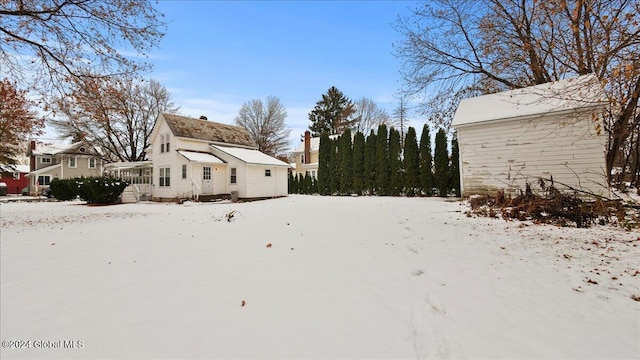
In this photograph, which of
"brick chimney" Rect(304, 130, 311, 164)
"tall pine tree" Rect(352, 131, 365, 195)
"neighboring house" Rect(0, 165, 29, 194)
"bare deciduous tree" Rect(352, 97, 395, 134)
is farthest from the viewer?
"bare deciduous tree" Rect(352, 97, 395, 134)

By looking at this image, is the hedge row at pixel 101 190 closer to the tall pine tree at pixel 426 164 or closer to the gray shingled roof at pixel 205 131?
the gray shingled roof at pixel 205 131

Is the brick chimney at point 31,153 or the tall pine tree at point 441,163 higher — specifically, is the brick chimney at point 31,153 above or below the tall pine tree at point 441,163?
above

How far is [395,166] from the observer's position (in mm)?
20359

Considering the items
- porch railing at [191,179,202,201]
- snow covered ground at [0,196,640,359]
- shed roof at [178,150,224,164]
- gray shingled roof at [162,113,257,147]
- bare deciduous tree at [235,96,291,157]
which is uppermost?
bare deciduous tree at [235,96,291,157]

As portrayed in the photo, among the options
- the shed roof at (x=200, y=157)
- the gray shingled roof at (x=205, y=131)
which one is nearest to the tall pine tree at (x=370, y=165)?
the gray shingled roof at (x=205, y=131)

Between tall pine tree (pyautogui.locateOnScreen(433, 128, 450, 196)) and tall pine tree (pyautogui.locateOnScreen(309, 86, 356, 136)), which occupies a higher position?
tall pine tree (pyautogui.locateOnScreen(309, 86, 356, 136))

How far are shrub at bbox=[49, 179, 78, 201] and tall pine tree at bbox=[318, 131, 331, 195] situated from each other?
18.1 m

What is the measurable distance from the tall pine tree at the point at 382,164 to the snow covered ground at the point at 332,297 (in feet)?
47.8

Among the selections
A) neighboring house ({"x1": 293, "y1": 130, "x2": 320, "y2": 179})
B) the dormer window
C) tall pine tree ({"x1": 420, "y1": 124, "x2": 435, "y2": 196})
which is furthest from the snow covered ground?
neighboring house ({"x1": 293, "y1": 130, "x2": 320, "y2": 179})

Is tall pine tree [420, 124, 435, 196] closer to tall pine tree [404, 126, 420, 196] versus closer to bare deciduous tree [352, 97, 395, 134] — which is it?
tall pine tree [404, 126, 420, 196]

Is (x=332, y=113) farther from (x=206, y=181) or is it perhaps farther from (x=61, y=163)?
(x=61, y=163)

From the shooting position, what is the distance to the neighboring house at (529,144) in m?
10.7

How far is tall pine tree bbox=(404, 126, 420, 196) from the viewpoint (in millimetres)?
19141

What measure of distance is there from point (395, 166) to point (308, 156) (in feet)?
49.6
